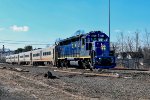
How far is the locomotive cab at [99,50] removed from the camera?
111ft

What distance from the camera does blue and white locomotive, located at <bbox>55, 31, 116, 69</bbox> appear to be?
112 feet

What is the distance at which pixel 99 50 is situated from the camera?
114 feet

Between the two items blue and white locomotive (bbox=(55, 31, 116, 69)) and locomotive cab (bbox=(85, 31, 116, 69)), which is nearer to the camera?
locomotive cab (bbox=(85, 31, 116, 69))

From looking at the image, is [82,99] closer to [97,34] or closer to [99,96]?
[99,96]

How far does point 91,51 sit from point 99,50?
0.87 meters

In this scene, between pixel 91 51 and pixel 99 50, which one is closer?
pixel 99 50

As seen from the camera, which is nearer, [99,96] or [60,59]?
[99,96]

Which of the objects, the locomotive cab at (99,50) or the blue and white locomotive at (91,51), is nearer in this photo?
the locomotive cab at (99,50)

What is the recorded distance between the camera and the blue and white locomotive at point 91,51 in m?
34.1

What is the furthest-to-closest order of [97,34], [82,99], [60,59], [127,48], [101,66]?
[127,48], [60,59], [97,34], [101,66], [82,99]

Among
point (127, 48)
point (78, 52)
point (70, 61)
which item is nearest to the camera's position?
point (78, 52)

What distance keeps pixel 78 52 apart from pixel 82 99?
26.2 m

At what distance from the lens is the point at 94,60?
33906mm

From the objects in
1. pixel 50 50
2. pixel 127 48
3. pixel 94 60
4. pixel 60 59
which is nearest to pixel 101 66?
pixel 94 60
